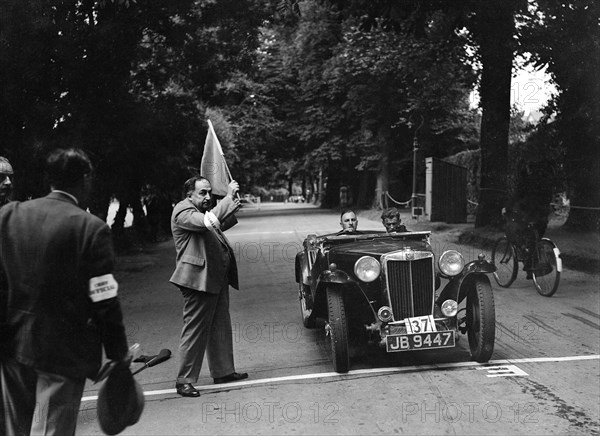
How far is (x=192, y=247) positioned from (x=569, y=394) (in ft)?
11.0

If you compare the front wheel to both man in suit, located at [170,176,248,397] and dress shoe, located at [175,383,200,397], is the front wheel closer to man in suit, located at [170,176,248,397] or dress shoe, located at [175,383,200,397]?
man in suit, located at [170,176,248,397]

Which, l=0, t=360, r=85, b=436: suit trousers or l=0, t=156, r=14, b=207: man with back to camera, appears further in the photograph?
l=0, t=156, r=14, b=207: man with back to camera

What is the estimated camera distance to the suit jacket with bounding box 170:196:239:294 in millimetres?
5613

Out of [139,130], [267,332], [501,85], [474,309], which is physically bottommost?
[267,332]

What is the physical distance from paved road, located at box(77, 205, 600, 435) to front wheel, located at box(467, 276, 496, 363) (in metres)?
0.16

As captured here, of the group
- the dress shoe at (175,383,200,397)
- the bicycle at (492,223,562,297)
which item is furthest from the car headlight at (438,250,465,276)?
the bicycle at (492,223,562,297)

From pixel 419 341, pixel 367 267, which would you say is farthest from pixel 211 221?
pixel 419 341

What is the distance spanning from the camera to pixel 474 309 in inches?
254

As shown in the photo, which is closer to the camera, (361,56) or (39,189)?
(39,189)

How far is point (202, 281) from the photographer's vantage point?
5.69m

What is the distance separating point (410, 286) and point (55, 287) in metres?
3.94

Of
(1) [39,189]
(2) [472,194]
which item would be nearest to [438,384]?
(1) [39,189]

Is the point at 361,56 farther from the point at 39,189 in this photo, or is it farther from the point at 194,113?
the point at 39,189

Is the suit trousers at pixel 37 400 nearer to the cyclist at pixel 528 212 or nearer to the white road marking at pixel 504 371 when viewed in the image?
the white road marking at pixel 504 371
